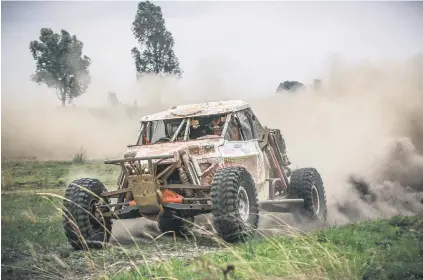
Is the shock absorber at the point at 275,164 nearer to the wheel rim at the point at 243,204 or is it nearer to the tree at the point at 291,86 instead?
the wheel rim at the point at 243,204

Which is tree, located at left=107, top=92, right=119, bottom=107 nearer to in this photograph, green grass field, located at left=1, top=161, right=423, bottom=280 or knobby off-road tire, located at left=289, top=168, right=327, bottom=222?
green grass field, located at left=1, top=161, right=423, bottom=280

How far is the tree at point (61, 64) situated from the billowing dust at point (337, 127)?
2.47 feet

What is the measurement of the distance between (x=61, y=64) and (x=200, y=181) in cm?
751

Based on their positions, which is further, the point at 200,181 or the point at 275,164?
the point at 275,164

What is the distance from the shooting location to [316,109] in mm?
16969

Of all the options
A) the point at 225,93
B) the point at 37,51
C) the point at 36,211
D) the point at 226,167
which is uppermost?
the point at 37,51

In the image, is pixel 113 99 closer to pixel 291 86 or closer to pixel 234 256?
pixel 291 86

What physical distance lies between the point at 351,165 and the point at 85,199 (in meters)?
7.69

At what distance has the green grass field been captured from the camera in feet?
18.1

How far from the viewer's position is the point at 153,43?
13.5m

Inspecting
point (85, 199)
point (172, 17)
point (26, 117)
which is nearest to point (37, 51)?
Answer: point (26, 117)

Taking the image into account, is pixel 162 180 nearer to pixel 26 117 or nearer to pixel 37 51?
pixel 37 51

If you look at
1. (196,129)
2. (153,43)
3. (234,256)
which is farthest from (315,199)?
(153,43)

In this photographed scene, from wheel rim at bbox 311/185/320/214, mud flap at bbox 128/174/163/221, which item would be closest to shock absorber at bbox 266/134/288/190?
wheel rim at bbox 311/185/320/214
